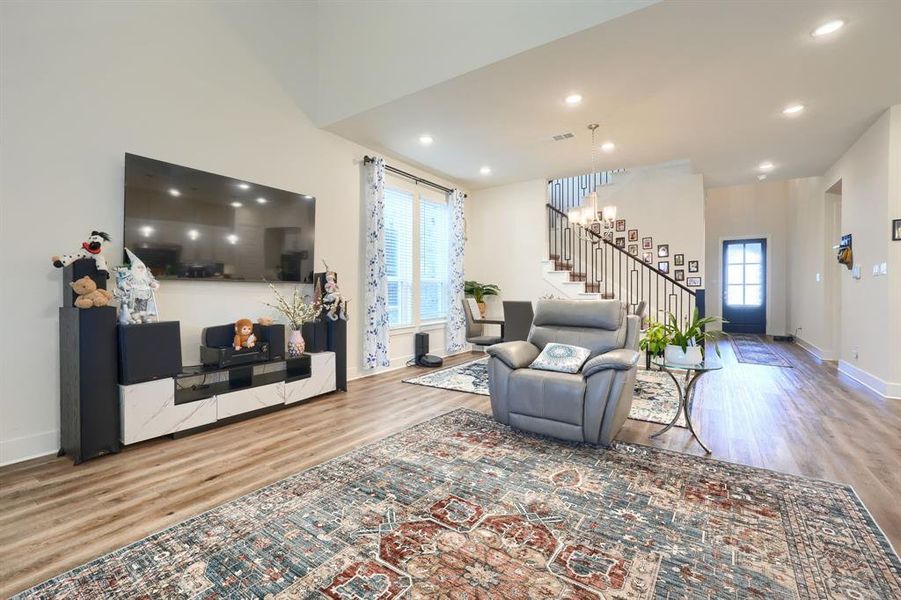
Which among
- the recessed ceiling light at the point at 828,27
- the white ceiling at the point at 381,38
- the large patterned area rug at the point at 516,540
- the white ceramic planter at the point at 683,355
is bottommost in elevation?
the large patterned area rug at the point at 516,540

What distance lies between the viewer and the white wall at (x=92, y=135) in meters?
2.65

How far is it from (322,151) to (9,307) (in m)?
3.10

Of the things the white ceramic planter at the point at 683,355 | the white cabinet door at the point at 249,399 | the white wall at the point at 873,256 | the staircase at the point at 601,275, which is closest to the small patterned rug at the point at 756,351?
the white wall at the point at 873,256

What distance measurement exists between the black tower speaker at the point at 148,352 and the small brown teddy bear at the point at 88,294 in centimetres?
22

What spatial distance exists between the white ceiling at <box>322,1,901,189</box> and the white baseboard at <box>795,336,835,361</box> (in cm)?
301

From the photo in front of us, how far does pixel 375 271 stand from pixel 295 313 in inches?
51.2

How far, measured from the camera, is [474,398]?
413 centimetres

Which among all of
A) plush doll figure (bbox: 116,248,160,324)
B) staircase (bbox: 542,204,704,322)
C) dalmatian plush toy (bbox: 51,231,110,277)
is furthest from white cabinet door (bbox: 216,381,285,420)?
staircase (bbox: 542,204,704,322)

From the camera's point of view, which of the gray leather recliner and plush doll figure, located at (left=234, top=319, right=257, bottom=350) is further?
plush doll figure, located at (left=234, top=319, right=257, bottom=350)

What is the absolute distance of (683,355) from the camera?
2752 millimetres

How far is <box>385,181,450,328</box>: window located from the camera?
5.82 metres

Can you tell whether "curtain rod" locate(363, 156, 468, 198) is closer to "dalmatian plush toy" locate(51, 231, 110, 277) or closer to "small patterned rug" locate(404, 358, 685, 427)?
"small patterned rug" locate(404, 358, 685, 427)

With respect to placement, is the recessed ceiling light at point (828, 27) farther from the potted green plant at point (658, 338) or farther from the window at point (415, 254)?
the window at point (415, 254)

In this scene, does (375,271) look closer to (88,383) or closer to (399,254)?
(399,254)
